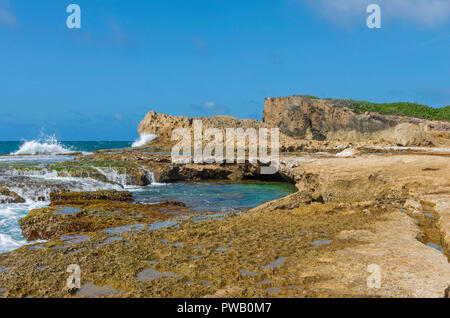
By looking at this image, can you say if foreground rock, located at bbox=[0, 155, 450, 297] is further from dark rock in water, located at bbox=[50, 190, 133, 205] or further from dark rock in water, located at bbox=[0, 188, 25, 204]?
dark rock in water, located at bbox=[0, 188, 25, 204]

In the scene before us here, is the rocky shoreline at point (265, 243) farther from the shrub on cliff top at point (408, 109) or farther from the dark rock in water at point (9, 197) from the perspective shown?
the shrub on cliff top at point (408, 109)

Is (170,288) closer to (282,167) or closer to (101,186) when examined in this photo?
(101,186)

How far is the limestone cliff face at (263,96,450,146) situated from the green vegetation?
30.0 ft

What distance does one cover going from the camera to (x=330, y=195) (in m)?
12.9

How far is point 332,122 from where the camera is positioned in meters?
54.8

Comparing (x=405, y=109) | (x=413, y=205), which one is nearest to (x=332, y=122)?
(x=405, y=109)

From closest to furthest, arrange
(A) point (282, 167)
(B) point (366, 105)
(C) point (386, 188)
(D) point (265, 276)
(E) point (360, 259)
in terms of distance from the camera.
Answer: (D) point (265, 276) < (E) point (360, 259) < (C) point (386, 188) < (A) point (282, 167) < (B) point (366, 105)

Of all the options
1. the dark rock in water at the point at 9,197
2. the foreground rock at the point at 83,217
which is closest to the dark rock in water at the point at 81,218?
the foreground rock at the point at 83,217

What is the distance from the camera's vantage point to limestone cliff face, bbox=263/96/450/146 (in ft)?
169

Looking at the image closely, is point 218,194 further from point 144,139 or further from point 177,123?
point 144,139

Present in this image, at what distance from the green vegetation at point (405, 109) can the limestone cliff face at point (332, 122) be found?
30.0ft

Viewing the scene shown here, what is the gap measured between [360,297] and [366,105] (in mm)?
70128

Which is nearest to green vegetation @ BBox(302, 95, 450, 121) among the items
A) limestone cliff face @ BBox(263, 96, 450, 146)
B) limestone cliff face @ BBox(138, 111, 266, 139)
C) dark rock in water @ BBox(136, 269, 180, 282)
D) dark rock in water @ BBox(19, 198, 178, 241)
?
limestone cliff face @ BBox(263, 96, 450, 146)
